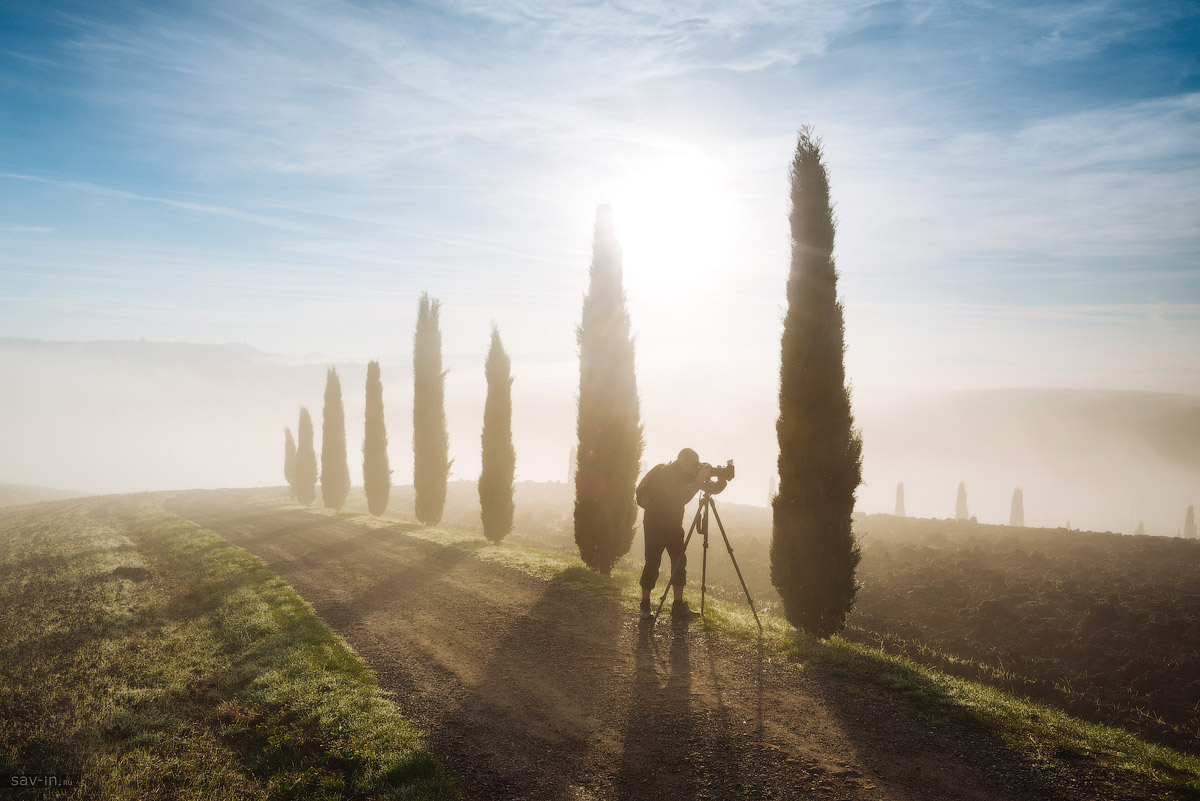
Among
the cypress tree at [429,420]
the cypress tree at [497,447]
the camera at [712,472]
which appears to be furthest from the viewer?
the cypress tree at [429,420]

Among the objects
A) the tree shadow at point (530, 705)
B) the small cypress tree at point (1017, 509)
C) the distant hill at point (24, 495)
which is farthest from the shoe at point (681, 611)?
the distant hill at point (24, 495)

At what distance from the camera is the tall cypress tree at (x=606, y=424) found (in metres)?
14.5

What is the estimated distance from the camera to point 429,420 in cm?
2797

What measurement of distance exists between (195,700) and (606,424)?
1003 cm

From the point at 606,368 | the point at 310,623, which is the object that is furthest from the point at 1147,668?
the point at 310,623

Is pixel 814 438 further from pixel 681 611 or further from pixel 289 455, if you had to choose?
pixel 289 455

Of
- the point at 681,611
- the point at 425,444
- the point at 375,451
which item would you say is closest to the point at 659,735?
the point at 681,611

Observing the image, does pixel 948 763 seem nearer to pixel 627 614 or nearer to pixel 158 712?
pixel 627 614

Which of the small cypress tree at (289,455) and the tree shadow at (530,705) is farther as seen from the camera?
the small cypress tree at (289,455)

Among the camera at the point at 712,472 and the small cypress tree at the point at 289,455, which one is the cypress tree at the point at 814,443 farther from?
the small cypress tree at the point at 289,455

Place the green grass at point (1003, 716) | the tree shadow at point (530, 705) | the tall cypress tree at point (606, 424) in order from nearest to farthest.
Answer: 1. the green grass at point (1003, 716)
2. the tree shadow at point (530, 705)
3. the tall cypress tree at point (606, 424)

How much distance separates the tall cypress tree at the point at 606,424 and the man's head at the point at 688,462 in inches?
243

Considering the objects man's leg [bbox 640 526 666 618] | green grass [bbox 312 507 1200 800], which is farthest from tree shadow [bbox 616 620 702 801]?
green grass [bbox 312 507 1200 800]

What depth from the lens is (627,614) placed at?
9352 millimetres
